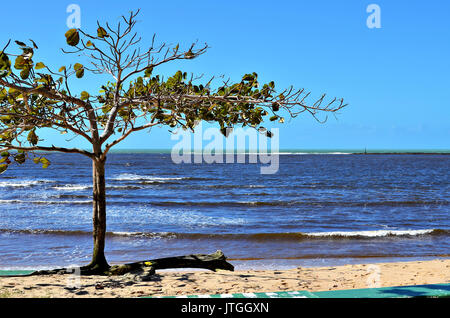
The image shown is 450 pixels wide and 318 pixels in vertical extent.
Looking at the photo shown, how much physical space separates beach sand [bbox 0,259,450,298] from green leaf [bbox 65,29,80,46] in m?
3.49

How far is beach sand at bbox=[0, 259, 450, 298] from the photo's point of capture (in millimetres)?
6582

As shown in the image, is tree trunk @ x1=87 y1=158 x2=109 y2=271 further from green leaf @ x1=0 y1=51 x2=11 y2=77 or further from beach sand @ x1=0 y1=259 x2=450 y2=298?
green leaf @ x1=0 y1=51 x2=11 y2=77

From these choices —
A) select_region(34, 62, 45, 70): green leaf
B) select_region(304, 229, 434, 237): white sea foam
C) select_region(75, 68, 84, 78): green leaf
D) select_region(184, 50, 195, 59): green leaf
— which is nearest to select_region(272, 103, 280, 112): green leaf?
select_region(184, 50, 195, 59): green leaf

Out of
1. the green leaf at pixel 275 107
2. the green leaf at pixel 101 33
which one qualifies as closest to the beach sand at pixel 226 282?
the green leaf at pixel 275 107

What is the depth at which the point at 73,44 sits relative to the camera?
216 inches

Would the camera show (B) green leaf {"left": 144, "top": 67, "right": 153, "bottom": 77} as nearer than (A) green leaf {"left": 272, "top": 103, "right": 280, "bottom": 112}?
No

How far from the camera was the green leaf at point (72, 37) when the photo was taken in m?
5.39

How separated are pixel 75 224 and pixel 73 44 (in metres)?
12.1

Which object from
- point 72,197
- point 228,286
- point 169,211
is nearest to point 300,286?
point 228,286

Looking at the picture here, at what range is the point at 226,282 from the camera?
7598mm

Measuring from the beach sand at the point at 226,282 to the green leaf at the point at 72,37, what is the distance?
11.4 ft

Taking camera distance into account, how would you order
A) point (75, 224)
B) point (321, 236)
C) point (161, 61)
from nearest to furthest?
point (161, 61) < point (321, 236) < point (75, 224)

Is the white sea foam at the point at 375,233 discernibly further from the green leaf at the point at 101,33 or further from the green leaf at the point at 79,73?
the green leaf at the point at 101,33
